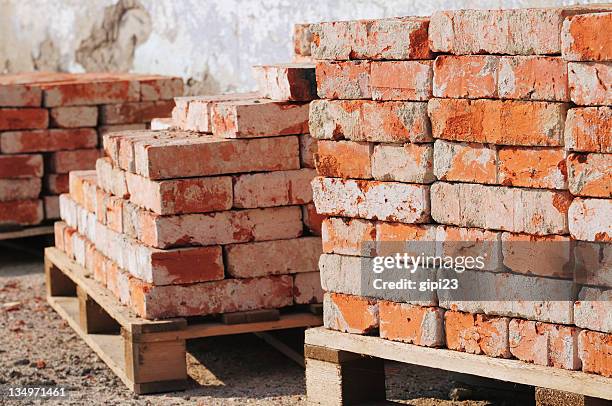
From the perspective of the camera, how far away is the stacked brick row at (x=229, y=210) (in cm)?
526

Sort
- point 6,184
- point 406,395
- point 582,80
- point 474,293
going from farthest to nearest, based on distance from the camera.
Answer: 1. point 6,184
2. point 406,395
3. point 474,293
4. point 582,80

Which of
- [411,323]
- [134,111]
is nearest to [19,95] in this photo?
Answer: [134,111]

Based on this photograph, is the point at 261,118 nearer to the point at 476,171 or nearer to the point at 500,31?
the point at 476,171

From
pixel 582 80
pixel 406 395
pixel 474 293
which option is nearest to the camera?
pixel 582 80

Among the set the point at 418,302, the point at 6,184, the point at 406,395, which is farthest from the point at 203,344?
the point at 6,184

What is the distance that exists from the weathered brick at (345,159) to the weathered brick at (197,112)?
100 cm

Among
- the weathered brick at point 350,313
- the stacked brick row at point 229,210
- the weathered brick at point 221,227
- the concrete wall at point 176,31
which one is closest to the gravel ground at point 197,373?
the stacked brick row at point 229,210

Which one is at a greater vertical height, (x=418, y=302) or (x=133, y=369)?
(x=418, y=302)

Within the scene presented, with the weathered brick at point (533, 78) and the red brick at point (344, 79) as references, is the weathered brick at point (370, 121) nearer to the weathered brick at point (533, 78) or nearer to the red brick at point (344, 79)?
the red brick at point (344, 79)

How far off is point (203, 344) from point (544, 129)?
2765mm

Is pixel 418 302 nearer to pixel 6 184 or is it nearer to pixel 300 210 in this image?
pixel 300 210

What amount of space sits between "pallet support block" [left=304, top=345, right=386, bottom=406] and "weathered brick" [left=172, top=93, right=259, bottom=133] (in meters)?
1.34

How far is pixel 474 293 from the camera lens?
4.16m

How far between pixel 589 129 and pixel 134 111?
5.04 m
